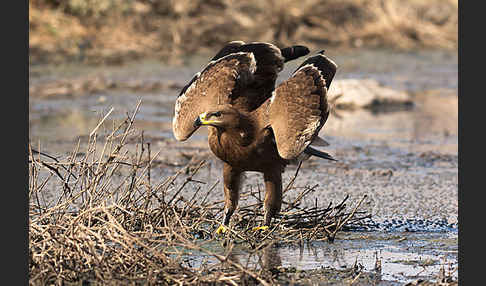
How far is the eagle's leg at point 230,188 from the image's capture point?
601 centimetres

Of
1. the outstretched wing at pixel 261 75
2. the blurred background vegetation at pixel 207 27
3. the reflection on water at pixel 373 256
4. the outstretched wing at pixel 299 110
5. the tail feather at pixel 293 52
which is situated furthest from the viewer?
the blurred background vegetation at pixel 207 27

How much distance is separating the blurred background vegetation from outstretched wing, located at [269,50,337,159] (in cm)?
912

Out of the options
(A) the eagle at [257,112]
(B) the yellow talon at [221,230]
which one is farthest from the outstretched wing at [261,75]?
(B) the yellow talon at [221,230]

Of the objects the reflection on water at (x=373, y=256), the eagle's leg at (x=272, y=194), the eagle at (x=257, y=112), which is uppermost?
the eagle at (x=257, y=112)

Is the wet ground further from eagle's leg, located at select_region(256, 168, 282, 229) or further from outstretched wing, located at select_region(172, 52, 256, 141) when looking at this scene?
outstretched wing, located at select_region(172, 52, 256, 141)

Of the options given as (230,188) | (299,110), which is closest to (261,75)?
(299,110)

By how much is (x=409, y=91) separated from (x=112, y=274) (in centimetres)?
942

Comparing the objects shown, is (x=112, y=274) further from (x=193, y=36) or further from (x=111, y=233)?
(x=193, y=36)

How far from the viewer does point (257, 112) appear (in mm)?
5848

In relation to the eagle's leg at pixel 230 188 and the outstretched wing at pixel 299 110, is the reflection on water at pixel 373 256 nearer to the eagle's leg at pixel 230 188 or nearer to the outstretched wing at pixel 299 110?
the eagle's leg at pixel 230 188

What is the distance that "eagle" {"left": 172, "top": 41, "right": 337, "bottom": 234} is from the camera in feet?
18.5

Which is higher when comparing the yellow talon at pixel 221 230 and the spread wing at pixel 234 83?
the spread wing at pixel 234 83

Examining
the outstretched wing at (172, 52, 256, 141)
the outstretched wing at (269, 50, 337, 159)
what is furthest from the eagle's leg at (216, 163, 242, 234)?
the outstretched wing at (269, 50, 337, 159)

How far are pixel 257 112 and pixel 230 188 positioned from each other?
1.96ft
